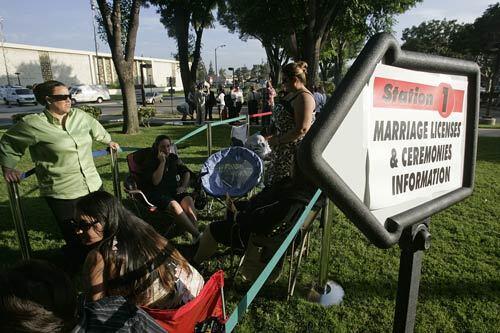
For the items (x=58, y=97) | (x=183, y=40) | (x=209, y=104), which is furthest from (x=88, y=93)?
(x=58, y=97)

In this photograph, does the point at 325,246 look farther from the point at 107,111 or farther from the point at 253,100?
the point at 107,111

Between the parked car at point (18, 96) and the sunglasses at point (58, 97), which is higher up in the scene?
the parked car at point (18, 96)

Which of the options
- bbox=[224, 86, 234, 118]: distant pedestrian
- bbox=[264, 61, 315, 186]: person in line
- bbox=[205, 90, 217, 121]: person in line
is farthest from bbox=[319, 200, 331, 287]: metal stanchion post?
bbox=[205, 90, 217, 121]: person in line

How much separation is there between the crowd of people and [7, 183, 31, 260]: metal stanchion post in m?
0.17

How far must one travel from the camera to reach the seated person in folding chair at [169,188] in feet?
12.9

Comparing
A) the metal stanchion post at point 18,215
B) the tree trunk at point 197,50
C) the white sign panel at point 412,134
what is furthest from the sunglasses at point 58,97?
the tree trunk at point 197,50

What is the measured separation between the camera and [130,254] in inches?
75.2

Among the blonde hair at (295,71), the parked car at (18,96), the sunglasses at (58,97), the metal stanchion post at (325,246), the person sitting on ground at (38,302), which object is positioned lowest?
the metal stanchion post at (325,246)

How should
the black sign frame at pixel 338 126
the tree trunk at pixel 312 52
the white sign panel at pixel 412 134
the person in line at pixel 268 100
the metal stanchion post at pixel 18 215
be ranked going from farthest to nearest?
the tree trunk at pixel 312 52, the person in line at pixel 268 100, the metal stanchion post at pixel 18 215, the white sign panel at pixel 412 134, the black sign frame at pixel 338 126

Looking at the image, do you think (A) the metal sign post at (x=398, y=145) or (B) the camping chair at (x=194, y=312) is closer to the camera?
(A) the metal sign post at (x=398, y=145)

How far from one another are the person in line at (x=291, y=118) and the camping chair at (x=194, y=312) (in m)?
1.61

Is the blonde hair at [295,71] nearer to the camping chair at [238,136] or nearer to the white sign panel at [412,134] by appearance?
the white sign panel at [412,134]

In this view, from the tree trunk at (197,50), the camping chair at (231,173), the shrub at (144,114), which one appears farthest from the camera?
the tree trunk at (197,50)

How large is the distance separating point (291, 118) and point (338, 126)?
8.29ft
